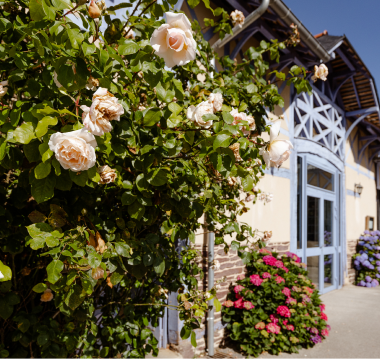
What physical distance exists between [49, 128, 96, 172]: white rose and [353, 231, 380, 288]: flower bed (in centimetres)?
913

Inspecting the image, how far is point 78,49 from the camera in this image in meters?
1.14

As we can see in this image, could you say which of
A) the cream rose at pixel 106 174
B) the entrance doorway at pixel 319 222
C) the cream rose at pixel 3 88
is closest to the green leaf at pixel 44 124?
the cream rose at pixel 106 174

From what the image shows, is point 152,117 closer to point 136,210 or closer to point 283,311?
point 136,210

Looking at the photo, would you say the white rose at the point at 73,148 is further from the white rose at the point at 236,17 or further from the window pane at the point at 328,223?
the window pane at the point at 328,223

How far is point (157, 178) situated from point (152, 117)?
0.25 meters

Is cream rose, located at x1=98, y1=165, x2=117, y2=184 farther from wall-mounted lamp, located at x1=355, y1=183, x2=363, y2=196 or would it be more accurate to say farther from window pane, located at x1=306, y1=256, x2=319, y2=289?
wall-mounted lamp, located at x1=355, y1=183, x2=363, y2=196

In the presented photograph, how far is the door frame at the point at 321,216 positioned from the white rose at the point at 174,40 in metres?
5.41

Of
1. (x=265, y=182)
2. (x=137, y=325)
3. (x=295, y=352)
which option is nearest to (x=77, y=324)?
(x=137, y=325)

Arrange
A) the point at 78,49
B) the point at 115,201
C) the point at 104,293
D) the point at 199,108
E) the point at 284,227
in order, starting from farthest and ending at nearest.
→ the point at 284,227 → the point at 104,293 → the point at 115,201 → the point at 199,108 → the point at 78,49

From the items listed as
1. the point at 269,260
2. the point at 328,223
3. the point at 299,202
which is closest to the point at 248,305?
the point at 269,260

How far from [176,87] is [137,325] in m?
1.72

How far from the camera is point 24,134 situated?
1.03 m

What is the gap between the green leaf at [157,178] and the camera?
1.35 meters

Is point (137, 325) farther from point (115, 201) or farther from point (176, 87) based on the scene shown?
point (176, 87)
